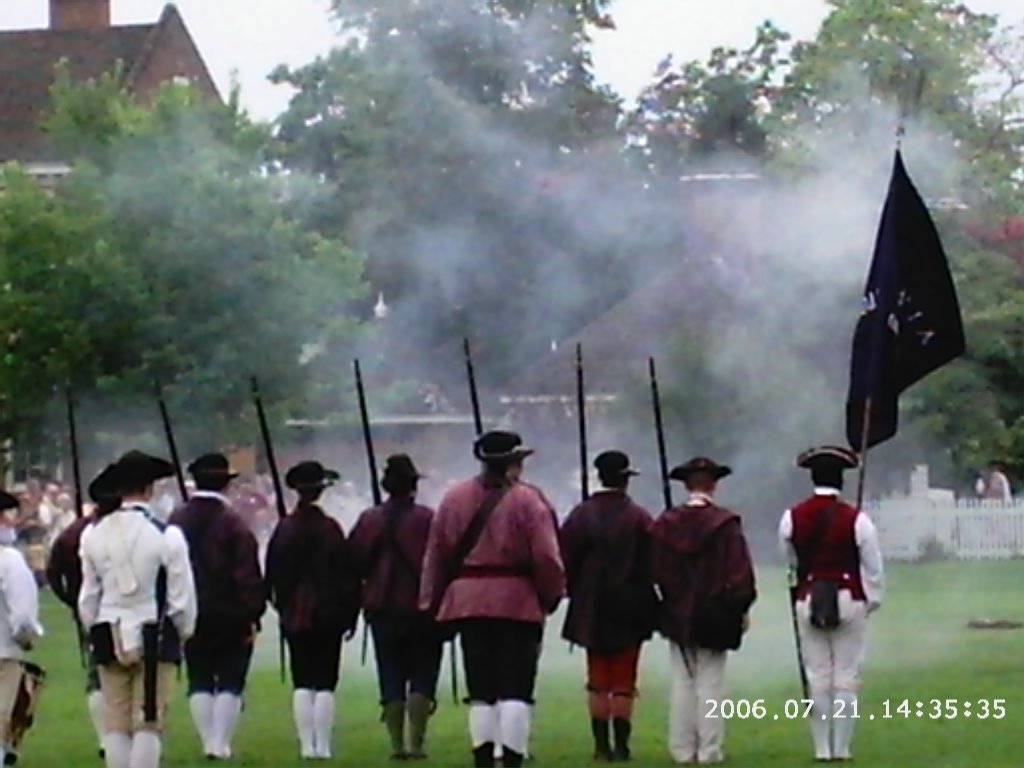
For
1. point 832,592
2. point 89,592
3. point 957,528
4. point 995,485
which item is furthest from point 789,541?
point 995,485

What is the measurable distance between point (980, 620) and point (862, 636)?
10.5m

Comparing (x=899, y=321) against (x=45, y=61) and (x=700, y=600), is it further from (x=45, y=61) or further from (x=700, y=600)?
(x=45, y=61)

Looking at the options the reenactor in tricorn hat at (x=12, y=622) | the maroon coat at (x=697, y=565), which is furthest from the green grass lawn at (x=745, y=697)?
the reenactor in tricorn hat at (x=12, y=622)

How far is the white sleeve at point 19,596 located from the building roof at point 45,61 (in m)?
31.1

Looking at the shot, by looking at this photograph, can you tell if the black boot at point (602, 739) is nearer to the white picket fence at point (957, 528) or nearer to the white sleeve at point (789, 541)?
the white sleeve at point (789, 541)

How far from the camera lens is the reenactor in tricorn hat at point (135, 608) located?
13.2 meters

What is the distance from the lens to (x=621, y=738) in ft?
50.2

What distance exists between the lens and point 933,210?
107 feet

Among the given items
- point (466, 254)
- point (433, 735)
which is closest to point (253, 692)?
point (433, 735)

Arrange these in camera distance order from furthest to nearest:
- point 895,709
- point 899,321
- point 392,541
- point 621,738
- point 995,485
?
point 995,485 < point 895,709 < point 899,321 < point 392,541 < point 621,738

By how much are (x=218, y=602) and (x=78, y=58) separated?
35655 mm

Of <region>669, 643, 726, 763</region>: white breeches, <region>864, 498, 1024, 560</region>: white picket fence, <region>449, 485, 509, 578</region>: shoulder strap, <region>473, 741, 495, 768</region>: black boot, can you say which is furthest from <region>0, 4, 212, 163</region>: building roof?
<region>473, 741, 495, 768</region>: black boot

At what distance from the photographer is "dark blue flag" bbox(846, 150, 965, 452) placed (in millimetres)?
16562

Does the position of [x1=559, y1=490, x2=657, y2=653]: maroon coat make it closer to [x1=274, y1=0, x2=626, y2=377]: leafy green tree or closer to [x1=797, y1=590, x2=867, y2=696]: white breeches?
[x1=797, y1=590, x2=867, y2=696]: white breeches
